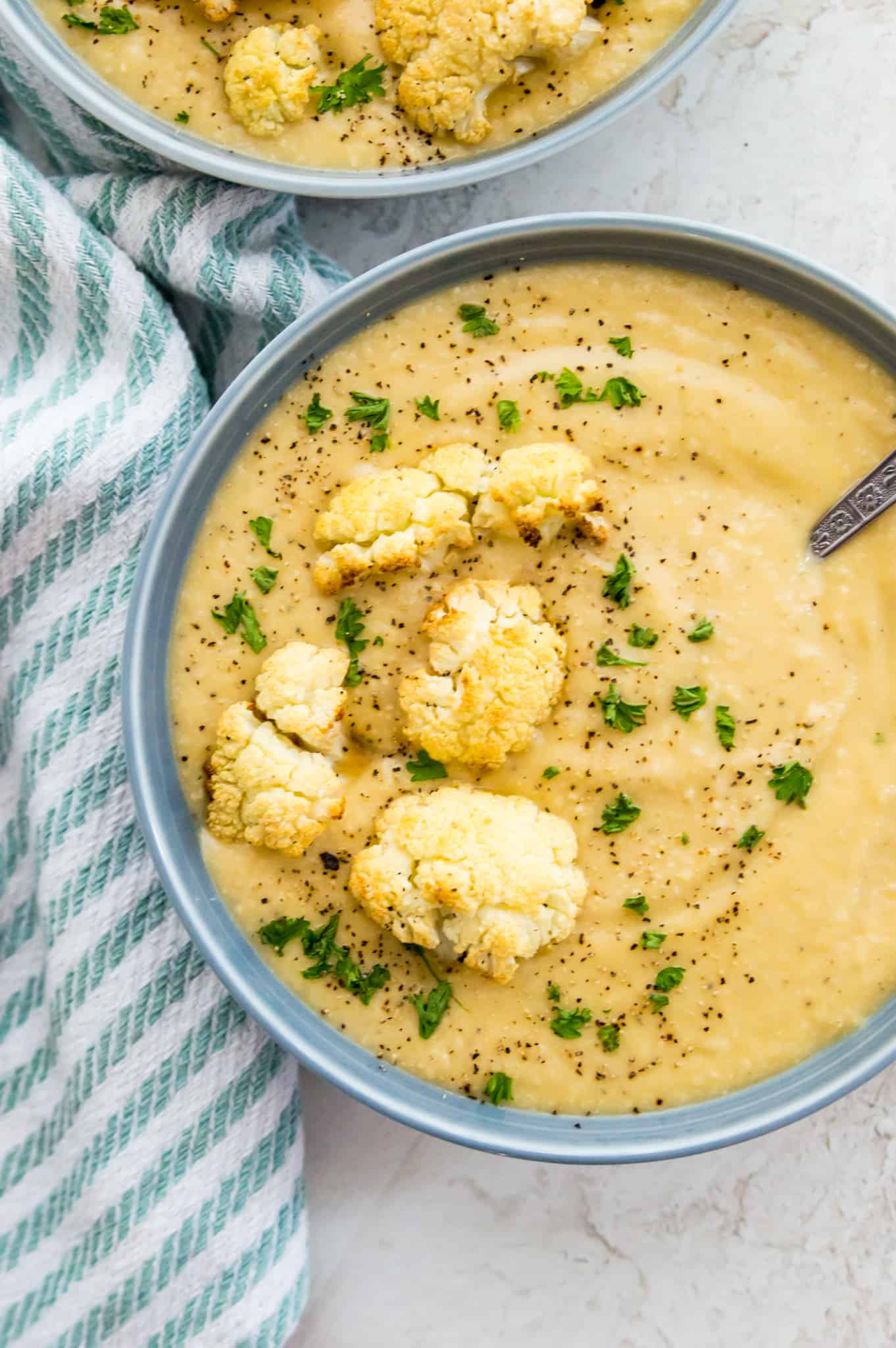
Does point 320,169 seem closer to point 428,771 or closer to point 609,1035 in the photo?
point 428,771

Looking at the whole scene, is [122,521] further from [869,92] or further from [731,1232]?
[731,1232]

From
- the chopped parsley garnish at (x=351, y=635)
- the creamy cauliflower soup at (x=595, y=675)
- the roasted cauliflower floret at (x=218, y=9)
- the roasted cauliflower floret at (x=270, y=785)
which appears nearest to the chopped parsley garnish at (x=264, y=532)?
the creamy cauliflower soup at (x=595, y=675)

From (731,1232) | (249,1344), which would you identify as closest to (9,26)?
(249,1344)

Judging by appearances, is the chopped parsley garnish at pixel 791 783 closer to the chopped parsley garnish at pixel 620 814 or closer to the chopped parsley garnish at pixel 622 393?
the chopped parsley garnish at pixel 620 814

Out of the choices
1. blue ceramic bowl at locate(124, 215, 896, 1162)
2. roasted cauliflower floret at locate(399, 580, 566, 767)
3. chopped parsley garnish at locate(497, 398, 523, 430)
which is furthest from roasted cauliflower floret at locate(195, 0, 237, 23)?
roasted cauliflower floret at locate(399, 580, 566, 767)

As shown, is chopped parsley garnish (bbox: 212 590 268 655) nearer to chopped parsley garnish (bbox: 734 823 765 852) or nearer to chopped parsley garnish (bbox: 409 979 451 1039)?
chopped parsley garnish (bbox: 409 979 451 1039)

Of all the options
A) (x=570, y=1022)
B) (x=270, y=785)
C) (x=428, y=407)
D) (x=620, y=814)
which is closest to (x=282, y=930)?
(x=270, y=785)
